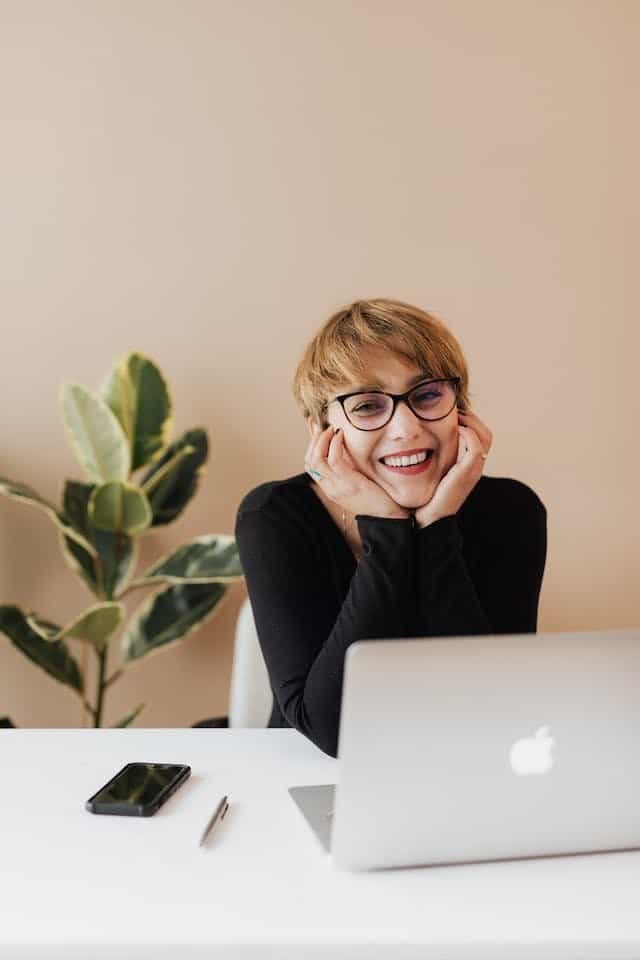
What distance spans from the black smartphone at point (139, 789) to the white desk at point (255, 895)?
1 centimetres

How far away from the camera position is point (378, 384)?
1562mm

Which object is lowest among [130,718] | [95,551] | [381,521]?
[130,718]

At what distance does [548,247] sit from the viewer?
8.90 ft

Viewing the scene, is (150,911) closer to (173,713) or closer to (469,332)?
(173,713)

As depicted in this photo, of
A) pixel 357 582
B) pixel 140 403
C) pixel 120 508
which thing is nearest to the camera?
pixel 357 582

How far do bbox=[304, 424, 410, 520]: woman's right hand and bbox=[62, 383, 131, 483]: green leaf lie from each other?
2.78 feet

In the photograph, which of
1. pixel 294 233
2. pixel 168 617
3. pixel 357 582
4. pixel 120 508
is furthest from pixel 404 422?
pixel 294 233

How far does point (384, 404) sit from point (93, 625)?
1.08 metres

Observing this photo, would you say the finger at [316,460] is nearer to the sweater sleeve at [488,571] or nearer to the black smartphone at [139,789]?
the sweater sleeve at [488,571]

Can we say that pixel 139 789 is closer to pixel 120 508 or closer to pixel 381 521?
pixel 381 521

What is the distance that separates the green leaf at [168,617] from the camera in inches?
92.7

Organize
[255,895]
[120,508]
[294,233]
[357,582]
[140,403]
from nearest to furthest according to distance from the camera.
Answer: [255,895], [357,582], [120,508], [140,403], [294,233]

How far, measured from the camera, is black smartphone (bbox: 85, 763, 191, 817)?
3.47ft

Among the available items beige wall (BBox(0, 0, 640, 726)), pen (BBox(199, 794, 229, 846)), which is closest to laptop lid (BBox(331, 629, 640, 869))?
pen (BBox(199, 794, 229, 846))
